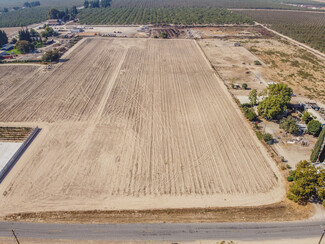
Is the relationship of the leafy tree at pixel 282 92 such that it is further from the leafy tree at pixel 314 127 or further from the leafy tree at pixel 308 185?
the leafy tree at pixel 308 185

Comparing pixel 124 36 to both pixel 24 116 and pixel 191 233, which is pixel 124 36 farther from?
pixel 191 233

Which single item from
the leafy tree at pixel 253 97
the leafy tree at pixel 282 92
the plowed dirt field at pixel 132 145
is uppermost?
the leafy tree at pixel 282 92

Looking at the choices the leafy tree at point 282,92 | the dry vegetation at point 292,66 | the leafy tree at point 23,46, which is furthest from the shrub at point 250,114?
the leafy tree at point 23,46

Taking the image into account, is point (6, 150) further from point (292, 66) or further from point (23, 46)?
point (292, 66)

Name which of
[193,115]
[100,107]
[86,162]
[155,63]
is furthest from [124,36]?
[86,162]

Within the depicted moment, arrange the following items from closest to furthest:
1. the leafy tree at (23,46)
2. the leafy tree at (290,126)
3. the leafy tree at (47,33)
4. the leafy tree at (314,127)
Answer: the leafy tree at (314,127)
the leafy tree at (290,126)
the leafy tree at (23,46)
the leafy tree at (47,33)

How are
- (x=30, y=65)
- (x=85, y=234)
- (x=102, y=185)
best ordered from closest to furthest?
(x=85, y=234) < (x=102, y=185) < (x=30, y=65)
